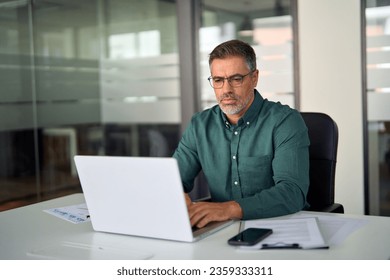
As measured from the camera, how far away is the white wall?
4.23m

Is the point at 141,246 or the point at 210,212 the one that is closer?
the point at 141,246

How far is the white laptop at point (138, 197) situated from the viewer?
5.13 feet

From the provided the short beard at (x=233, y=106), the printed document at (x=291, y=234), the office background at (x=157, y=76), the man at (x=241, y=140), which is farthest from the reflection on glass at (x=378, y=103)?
the printed document at (x=291, y=234)

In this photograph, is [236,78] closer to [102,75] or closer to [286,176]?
[286,176]

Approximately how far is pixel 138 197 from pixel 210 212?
0.31m

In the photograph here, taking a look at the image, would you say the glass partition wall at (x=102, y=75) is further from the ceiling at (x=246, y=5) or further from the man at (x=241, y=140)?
the man at (x=241, y=140)

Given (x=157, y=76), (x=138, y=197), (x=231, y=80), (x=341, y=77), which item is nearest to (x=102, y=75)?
(x=157, y=76)

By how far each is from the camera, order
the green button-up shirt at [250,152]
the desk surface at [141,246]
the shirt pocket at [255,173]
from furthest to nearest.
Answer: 1. the shirt pocket at [255,173]
2. the green button-up shirt at [250,152]
3. the desk surface at [141,246]

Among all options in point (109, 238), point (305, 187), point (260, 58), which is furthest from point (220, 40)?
point (109, 238)

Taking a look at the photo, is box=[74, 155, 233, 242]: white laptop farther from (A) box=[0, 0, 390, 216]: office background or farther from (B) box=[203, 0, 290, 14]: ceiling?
(B) box=[203, 0, 290, 14]: ceiling

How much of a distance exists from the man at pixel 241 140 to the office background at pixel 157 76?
2.00 meters

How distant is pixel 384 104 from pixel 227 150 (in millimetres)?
2190

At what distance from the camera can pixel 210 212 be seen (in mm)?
1852

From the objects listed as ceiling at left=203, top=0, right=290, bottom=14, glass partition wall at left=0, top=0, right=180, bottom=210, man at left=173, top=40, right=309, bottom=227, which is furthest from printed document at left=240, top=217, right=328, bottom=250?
glass partition wall at left=0, top=0, right=180, bottom=210
